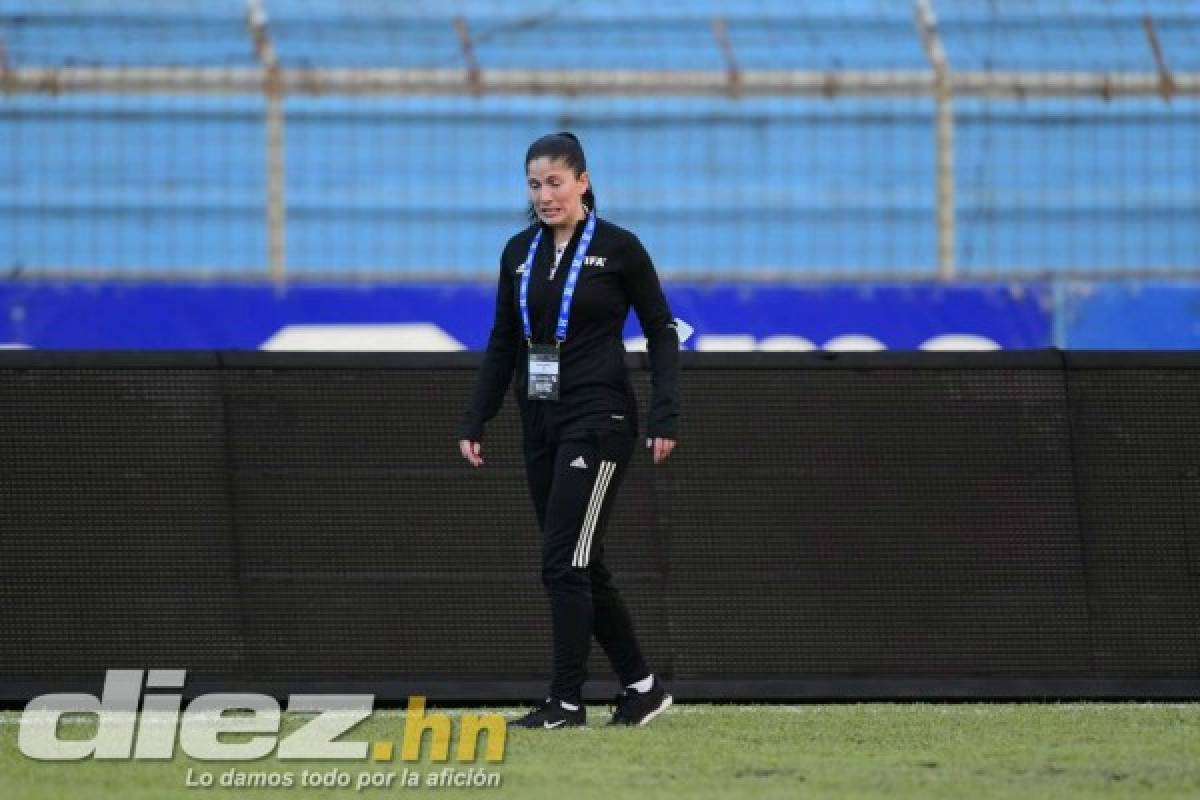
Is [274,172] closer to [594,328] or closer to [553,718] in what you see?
[594,328]

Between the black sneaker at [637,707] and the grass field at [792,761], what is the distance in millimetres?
54

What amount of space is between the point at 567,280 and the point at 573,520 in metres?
0.71

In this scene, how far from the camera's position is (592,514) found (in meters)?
7.11

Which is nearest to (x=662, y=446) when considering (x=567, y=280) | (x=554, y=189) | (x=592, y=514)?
(x=592, y=514)

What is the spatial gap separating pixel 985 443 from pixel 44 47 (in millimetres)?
7322

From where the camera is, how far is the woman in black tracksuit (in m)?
7.08

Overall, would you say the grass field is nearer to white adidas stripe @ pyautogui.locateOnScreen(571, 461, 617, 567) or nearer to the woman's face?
white adidas stripe @ pyautogui.locateOnScreen(571, 461, 617, 567)

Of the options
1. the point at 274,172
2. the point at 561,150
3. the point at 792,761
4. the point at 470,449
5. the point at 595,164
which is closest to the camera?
the point at 792,761

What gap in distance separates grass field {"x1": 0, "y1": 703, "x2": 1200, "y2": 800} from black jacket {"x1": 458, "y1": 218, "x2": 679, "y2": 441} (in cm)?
95

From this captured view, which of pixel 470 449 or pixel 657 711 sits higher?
pixel 470 449

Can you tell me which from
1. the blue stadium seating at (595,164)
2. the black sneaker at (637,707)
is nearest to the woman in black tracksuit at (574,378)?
the black sneaker at (637,707)

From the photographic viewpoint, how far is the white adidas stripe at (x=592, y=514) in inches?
279

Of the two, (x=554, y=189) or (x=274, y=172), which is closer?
(x=554, y=189)

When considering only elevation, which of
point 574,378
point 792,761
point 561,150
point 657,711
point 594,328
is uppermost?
point 561,150
